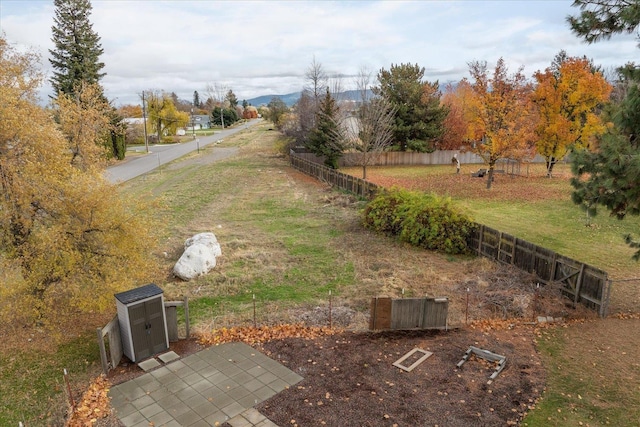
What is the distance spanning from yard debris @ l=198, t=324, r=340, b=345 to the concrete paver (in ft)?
1.56

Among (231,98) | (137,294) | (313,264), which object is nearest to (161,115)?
(313,264)

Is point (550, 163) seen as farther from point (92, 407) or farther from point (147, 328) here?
point (92, 407)

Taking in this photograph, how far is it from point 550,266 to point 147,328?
1217 centimetres

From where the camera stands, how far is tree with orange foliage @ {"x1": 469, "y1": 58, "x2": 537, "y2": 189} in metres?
29.3

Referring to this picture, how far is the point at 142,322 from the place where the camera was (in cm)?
986

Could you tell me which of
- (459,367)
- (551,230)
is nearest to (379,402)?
(459,367)

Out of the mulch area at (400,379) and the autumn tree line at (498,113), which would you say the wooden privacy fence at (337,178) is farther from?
the mulch area at (400,379)

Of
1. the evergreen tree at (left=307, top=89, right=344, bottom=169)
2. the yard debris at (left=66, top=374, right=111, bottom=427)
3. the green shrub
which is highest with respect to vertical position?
the evergreen tree at (left=307, top=89, right=344, bottom=169)

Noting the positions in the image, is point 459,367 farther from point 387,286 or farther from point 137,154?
point 137,154

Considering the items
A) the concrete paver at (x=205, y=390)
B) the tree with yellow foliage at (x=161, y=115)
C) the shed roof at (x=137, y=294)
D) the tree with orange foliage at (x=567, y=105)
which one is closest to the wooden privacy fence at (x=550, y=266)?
the concrete paver at (x=205, y=390)

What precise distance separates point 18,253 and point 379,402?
947cm

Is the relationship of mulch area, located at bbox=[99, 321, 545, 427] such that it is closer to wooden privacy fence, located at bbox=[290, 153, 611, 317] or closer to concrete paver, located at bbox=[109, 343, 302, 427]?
concrete paver, located at bbox=[109, 343, 302, 427]

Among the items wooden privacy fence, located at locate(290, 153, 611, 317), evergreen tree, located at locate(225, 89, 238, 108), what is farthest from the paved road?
evergreen tree, located at locate(225, 89, 238, 108)

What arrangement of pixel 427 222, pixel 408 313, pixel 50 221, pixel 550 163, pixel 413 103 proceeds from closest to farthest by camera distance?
pixel 50 221, pixel 408 313, pixel 427 222, pixel 550 163, pixel 413 103
